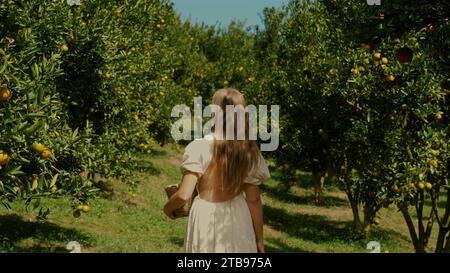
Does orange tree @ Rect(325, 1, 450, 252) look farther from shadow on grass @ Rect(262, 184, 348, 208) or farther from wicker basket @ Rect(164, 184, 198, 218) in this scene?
shadow on grass @ Rect(262, 184, 348, 208)

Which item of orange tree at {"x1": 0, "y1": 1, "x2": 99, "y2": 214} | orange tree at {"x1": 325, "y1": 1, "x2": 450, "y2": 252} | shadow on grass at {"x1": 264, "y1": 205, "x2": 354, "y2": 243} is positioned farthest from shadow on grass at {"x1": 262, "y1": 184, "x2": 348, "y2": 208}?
orange tree at {"x1": 0, "y1": 1, "x2": 99, "y2": 214}

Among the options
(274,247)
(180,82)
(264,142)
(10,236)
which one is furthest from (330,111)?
(180,82)

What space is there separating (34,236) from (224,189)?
7.25 metres

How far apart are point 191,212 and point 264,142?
45.6ft

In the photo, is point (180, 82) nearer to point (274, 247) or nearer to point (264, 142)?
point (264, 142)

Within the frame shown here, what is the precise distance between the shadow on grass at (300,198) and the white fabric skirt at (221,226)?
1580 cm

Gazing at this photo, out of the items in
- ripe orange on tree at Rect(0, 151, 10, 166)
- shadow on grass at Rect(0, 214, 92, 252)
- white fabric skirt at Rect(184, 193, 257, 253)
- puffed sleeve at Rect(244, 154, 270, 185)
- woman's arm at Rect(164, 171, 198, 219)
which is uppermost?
ripe orange on tree at Rect(0, 151, 10, 166)

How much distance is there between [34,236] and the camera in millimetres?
9977

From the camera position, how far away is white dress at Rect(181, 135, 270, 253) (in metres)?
3.97

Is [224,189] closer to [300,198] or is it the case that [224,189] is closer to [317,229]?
[317,229]

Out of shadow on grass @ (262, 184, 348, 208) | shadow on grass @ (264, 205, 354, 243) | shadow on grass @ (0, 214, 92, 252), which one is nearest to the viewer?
shadow on grass @ (0, 214, 92, 252)

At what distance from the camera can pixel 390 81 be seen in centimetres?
875

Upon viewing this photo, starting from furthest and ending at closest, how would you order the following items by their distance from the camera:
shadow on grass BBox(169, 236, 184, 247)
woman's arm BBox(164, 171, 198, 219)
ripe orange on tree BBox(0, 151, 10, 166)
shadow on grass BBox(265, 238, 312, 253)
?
1. shadow on grass BBox(265, 238, 312, 253)
2. shadow on grass BBox(169, 236, 184, 247)
3. ripe orange on tree BBox(0, 151, 10, 166)
4. woman's arm BBox(164, 171, 198, 219)

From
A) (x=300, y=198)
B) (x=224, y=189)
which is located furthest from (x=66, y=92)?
(x=300, y=198)
